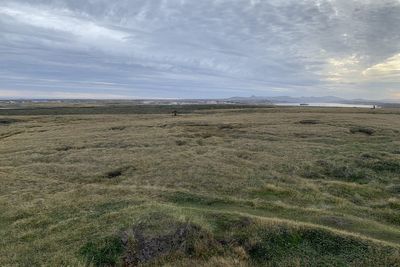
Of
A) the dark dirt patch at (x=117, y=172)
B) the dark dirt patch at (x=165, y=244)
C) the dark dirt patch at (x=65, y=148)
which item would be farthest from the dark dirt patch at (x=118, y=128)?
the dark dirt patch at (x=165, y=244)

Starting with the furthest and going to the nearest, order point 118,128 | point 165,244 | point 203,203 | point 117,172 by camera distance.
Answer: point 118,128, point 117,172, point 203,203, point 165,244

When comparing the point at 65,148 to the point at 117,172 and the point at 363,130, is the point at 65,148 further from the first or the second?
the point at 363,130

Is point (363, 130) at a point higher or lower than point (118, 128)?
higher

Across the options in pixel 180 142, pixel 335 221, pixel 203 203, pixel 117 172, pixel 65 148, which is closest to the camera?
pixel 335 221

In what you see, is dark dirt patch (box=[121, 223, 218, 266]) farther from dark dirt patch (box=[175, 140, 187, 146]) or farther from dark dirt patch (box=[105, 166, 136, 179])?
dark dirt patch (box=[175, 140, 187, 146])

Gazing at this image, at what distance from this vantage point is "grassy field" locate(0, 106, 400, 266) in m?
17.3

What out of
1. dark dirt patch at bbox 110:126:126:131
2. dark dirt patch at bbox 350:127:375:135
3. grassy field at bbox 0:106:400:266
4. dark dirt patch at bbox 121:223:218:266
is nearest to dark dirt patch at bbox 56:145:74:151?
grassy field at bbox 0:106:400:266

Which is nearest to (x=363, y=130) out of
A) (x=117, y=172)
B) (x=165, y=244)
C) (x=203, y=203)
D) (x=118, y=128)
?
(x=117, y=172)

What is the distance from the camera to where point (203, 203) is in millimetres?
24281

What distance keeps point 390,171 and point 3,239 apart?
97.6ft

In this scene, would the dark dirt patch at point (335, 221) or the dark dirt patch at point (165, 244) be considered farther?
the dark dirt patch at point (335, 221)

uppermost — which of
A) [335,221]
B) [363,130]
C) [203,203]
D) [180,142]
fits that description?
[363,130]

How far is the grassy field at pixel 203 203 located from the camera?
17.3 meters

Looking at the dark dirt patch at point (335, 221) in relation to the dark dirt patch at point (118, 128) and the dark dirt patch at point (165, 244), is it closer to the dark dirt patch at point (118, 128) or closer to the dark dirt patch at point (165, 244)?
the dark dirt patch at point (165, 244)
